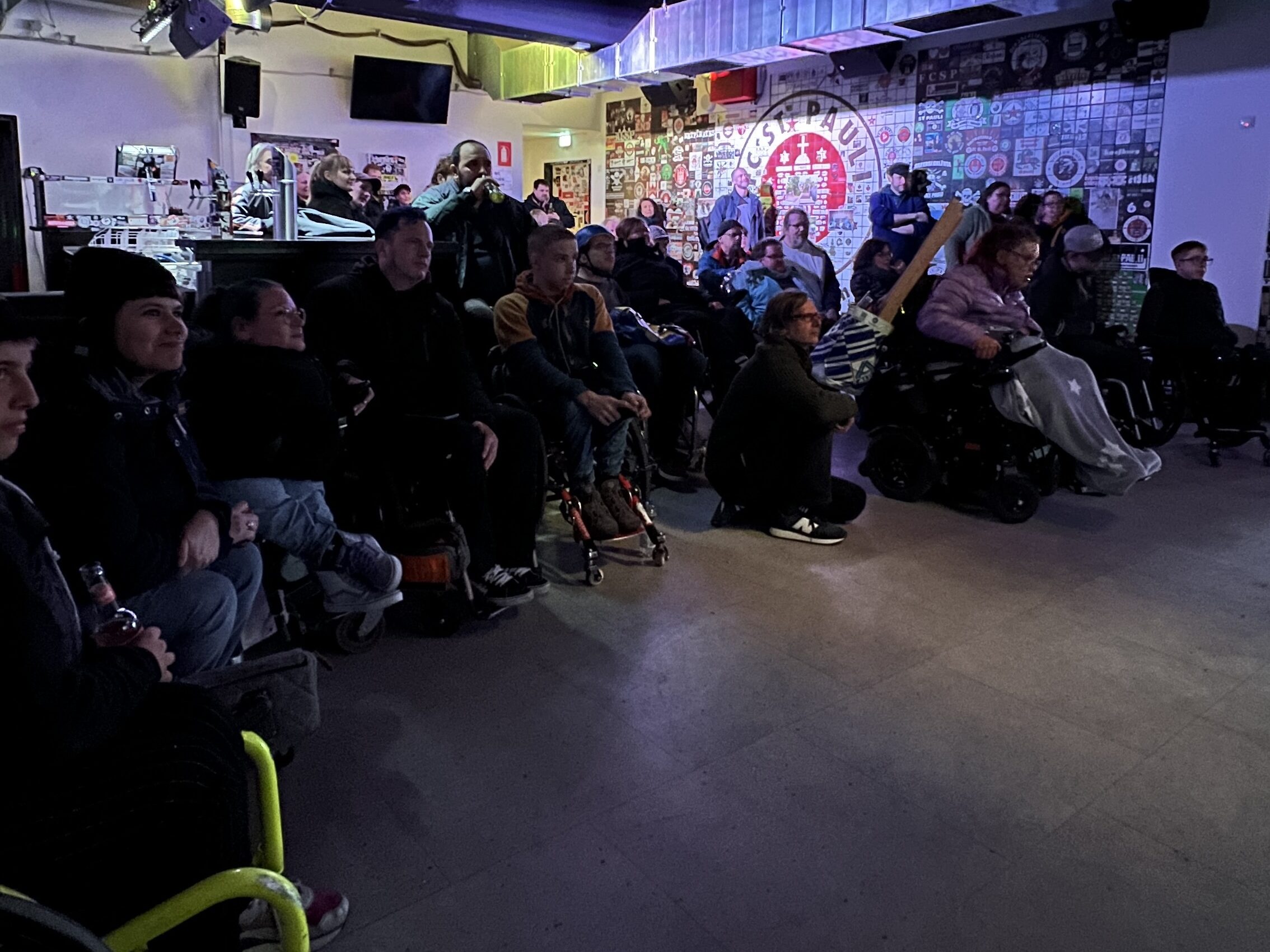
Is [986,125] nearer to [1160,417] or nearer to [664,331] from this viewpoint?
[1160,417]

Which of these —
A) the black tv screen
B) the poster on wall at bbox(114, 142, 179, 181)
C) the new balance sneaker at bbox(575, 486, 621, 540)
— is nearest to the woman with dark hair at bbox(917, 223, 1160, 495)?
the new balance sneaker at bbox(575, 486, 621, 540)

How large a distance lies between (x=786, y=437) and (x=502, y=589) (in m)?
1.42

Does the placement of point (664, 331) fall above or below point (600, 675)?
above

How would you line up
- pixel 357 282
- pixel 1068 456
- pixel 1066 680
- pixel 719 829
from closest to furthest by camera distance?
pixel 719 829 → pixel 1066 680 → pixel 357 282 → pixel 1068 456

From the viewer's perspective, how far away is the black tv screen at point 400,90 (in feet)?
33.6

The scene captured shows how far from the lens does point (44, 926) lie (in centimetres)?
104

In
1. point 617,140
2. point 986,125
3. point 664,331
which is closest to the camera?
point 664,331

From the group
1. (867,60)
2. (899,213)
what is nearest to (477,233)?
(899,213)

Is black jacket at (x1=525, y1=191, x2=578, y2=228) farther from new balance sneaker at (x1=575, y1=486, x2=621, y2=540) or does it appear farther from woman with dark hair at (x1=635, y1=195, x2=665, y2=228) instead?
new balance sneaker at (x1=575, y1=486, x2=621, y2=540)

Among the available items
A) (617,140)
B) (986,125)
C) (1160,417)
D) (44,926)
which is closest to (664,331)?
(1160,417)

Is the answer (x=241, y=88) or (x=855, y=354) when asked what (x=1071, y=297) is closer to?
(x=855, y=354)

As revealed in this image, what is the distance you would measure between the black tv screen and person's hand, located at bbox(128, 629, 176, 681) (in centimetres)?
990

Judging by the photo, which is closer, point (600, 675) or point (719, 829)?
point (719, 829)

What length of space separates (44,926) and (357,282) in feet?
7.66
